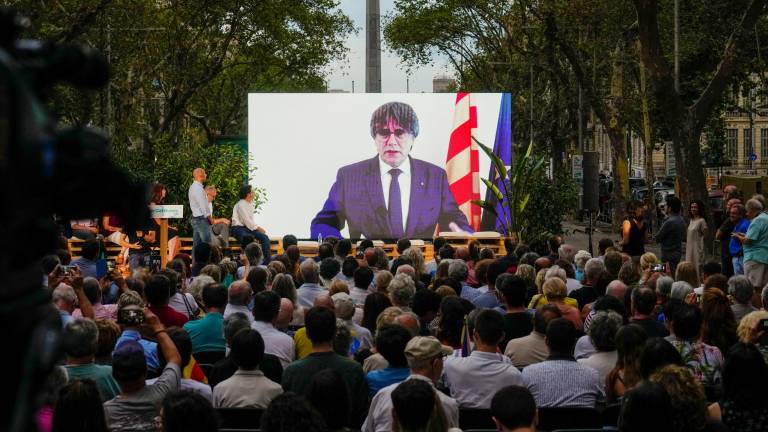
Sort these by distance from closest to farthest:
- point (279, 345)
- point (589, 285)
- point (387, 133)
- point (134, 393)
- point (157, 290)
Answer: point (134, 393) → point (279, 345) → point (157, 290) → point (589, 285) → point (387, 133)

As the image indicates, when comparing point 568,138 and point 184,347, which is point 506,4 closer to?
point 568,138

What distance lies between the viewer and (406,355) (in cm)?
613

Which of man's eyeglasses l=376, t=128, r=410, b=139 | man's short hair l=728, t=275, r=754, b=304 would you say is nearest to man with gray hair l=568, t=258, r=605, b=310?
man's short hair l=728, t=275, r=754, b=304

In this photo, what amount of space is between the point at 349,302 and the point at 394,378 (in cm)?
180

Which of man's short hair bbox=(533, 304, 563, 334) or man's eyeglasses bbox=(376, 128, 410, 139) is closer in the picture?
man's short hair bbox=(533, 304, 563, 334)

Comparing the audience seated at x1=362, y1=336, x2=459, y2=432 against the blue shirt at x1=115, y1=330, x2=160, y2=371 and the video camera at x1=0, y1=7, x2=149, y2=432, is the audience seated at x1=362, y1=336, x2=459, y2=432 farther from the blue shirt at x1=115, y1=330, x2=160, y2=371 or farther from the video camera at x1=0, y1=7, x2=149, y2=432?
the video camera at x1=0, y1=7, x2=149, y2=432

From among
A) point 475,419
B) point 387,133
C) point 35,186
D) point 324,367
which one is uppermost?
point 387,133

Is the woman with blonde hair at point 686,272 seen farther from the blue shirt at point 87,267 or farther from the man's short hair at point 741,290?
the blue shirt at point 87,267

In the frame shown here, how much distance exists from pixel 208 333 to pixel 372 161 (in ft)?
56.6

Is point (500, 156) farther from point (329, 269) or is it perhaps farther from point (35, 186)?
point (35, 186)

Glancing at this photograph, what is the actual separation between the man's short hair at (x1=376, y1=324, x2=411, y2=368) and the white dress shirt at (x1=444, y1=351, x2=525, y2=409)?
28 cm

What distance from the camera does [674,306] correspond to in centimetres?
763

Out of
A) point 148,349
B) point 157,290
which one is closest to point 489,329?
point 148,349

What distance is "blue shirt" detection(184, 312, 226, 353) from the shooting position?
8391 mm
